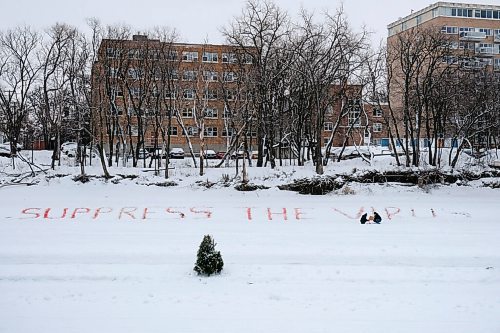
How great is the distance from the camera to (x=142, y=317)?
10312 millimetres

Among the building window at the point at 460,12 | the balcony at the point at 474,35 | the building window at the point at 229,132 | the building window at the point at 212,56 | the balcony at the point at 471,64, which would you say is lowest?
the building window at the point at 229,132

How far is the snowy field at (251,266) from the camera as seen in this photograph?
10.3 meters

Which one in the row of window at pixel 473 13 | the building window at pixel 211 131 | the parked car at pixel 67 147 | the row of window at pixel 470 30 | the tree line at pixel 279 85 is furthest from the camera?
the row of window at pixel 473 13

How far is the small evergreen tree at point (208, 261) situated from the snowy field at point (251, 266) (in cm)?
23

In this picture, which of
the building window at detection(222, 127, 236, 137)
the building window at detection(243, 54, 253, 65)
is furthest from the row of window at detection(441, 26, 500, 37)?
the building window at detection(243, 54, 253, 65)

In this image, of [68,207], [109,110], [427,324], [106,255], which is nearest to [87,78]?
[109,110]

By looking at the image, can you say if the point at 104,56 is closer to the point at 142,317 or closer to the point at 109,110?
the point at 109,110

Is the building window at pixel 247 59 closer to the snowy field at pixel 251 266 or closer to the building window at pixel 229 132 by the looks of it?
the building window at pixel 229 132

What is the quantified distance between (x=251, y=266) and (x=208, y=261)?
1.46 metres

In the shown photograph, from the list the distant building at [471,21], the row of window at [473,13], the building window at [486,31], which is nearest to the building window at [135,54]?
the distant building at [471,21]

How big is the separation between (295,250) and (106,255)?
5.61 m

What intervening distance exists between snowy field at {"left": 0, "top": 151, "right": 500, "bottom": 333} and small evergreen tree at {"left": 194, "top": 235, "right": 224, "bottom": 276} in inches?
9.0

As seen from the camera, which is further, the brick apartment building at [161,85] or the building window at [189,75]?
the building window at [189,75]

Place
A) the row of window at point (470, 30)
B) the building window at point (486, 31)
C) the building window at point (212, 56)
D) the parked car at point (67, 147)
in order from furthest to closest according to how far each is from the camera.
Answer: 1. the building window at point (486, 31)
2. the row of window at point (470, 30)
3. the building window at point (212, 56)
4. the parked car at point (67, 147)
